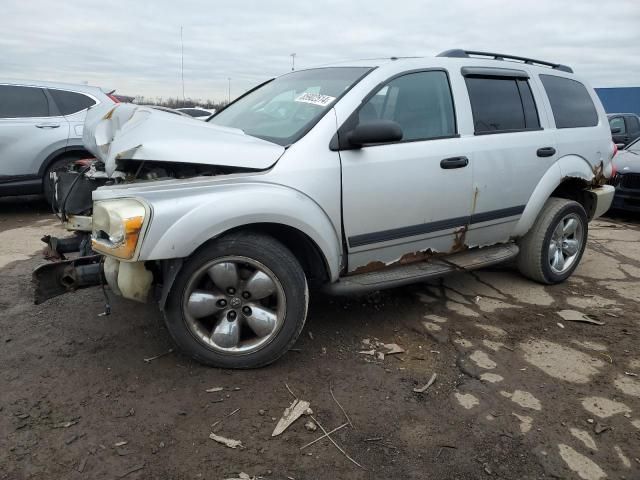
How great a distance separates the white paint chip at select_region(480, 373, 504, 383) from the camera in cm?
298

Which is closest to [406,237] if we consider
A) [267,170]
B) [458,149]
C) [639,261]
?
[458,149]

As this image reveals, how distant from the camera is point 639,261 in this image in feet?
18.0

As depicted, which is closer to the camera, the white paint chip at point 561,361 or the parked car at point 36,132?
the white paint chip at point 561,361

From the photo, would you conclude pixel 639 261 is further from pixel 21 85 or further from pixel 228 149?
pixel 21 85

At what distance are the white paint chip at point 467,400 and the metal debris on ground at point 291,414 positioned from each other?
0.81 meters

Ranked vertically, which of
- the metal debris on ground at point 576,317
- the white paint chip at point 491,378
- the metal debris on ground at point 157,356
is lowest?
the metal debris on ground at point 576,317

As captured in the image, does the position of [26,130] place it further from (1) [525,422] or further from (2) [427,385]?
(1) [525,422]

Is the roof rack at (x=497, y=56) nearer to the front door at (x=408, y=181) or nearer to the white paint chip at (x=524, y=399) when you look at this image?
the front door at (x=408, y=181)

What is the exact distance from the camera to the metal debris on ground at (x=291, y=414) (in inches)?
98.3

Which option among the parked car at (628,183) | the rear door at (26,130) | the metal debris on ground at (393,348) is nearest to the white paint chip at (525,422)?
the metal debris on ground at (393,348)

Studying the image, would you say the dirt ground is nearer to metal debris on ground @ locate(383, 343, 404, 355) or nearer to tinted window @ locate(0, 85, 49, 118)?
metal debris on ground @ locate(383, 343, 404, 355)

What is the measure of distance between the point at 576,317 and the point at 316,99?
8.28 ft

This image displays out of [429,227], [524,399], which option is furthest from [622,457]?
[429,227]

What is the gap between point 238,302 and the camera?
290 centimetres
